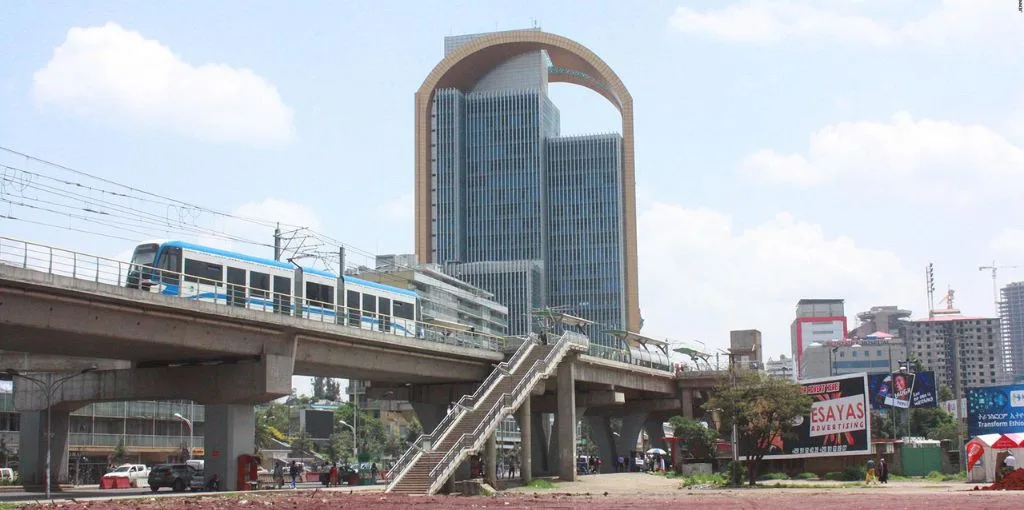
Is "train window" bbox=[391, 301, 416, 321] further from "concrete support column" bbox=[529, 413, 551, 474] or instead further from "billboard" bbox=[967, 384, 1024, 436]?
"billboard" bbox=[967, 384, 1024, 436]

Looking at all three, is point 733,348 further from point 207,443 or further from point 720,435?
point 207,443

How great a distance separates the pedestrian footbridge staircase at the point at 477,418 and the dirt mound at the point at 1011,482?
77.4ft

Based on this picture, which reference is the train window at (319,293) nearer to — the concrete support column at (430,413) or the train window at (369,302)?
the train window at (369,302)

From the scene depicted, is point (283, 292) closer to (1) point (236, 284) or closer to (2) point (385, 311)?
(1) point (236, 284)

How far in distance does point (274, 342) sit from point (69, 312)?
11692 millimetres

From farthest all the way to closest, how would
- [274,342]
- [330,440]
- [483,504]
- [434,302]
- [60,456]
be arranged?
[434,302], [330,440], [60,456], [274,342], [483,504]

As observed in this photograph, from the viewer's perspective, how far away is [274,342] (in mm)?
52344

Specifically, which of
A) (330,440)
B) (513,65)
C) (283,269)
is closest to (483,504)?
(283,269)

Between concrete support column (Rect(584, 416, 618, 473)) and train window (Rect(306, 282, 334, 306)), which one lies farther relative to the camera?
concrete support column (Rect(584, 416, 618, 473))

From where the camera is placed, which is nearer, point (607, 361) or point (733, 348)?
point (607, 361)

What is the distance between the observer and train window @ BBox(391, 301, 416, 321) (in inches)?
2675

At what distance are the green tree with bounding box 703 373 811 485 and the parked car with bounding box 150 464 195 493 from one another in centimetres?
2887

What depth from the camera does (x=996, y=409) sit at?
61.7 m

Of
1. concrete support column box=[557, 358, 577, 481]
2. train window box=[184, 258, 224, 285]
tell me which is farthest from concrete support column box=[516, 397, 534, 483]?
train window box=[184, 258, 224, 285]
